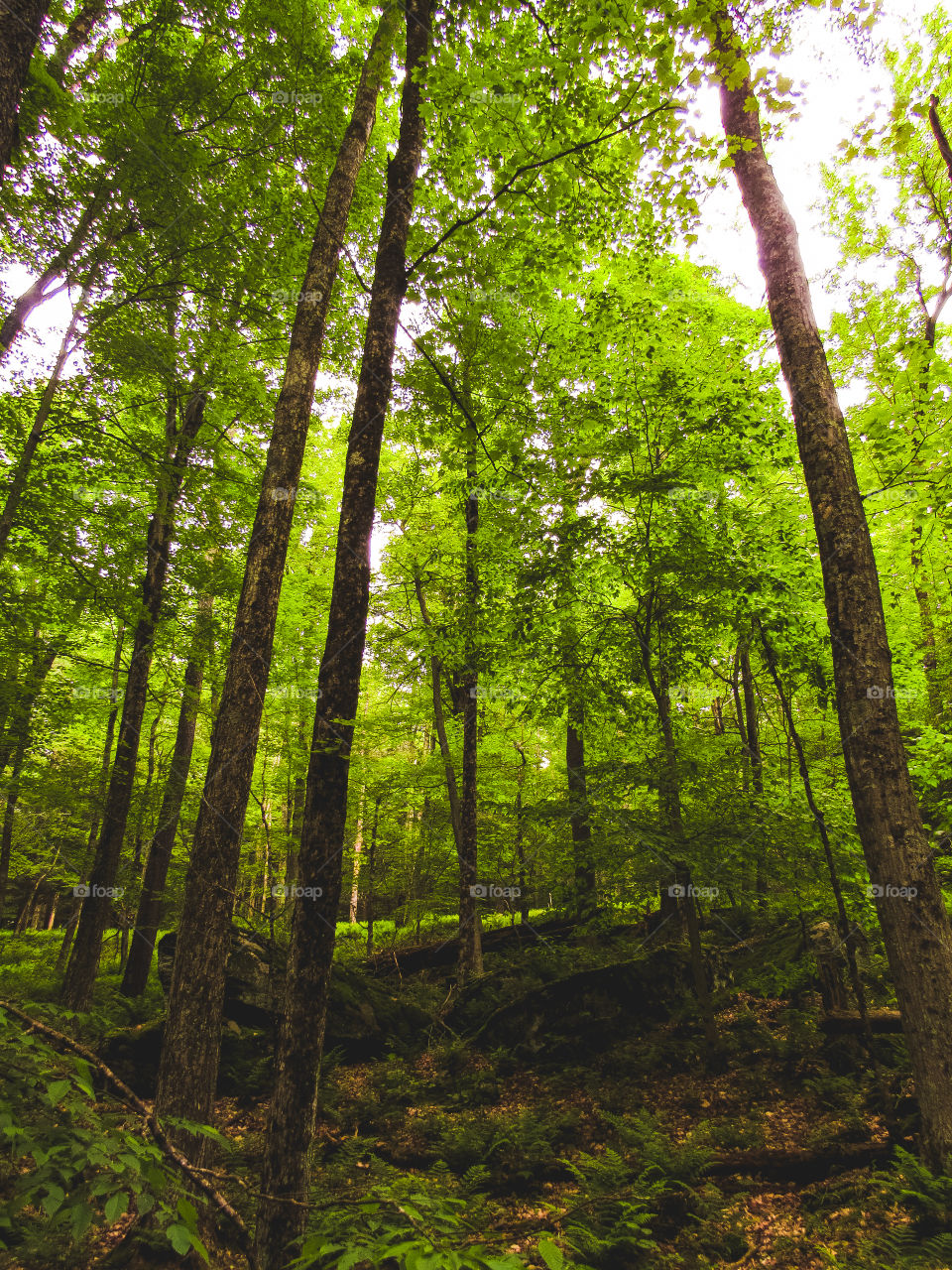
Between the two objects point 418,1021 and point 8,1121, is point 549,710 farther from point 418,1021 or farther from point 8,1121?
point 8,1121

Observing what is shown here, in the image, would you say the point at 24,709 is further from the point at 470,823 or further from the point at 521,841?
the point at 521,841

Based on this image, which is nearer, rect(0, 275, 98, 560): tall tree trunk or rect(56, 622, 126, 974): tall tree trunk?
rect(0, 275, 98, 560): tall tree trunk

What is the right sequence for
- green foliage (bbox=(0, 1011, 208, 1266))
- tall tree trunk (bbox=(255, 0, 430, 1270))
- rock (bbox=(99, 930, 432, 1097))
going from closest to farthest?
green foliage (bbox=(0, 1011, 208, 1266))
tall tree trunk (bbox=(255, 0, 430, 1270))
rock (bbox=(99, 930, 432, 1097))

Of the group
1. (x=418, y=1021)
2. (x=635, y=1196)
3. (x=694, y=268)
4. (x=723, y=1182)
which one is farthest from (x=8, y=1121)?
(x=694, y=268)

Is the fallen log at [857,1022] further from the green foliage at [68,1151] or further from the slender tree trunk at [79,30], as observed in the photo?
the slender tree trunk at [79,30]

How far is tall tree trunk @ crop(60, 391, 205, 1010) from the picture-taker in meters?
9.58

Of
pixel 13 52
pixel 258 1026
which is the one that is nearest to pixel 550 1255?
pixel 13 52

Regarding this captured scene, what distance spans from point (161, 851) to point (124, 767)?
2.90 m

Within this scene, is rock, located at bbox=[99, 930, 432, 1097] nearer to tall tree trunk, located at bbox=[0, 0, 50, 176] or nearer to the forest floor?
the forest floor

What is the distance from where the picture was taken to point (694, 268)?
39.0ft

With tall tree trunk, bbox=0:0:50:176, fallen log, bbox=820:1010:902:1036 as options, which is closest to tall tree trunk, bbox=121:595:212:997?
tall tree trunk, bbox=0:0:50:176

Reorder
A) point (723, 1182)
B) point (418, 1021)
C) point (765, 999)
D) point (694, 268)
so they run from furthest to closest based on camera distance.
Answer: point (694, 268) → point (418, 1021) → point (765, 999) → point (723, 1182)

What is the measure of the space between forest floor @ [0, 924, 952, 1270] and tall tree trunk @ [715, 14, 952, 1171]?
36.3 inches

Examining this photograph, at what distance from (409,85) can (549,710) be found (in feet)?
23.4
